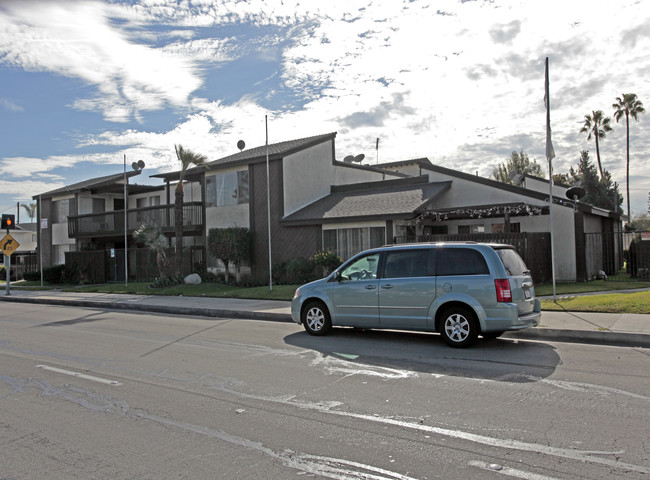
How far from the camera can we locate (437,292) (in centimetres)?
925

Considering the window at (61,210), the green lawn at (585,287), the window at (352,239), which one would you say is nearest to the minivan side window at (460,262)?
the green lawn at (585,287)

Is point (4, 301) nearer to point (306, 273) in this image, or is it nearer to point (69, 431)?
point (306, 273)

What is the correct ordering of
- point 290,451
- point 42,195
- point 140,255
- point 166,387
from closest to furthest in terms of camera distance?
point 290,451
point 166,387
point 140,255
point 42,195

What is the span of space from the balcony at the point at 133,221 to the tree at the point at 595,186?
32.9m

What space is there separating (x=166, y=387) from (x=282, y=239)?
17328 mm

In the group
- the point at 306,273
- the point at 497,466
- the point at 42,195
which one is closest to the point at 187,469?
the point at 497,466

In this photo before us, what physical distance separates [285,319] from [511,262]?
651cm

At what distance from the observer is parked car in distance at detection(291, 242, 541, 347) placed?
8.86m

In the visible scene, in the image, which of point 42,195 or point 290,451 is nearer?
point 290,451

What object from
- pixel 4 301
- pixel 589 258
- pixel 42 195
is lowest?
pixel 4 301

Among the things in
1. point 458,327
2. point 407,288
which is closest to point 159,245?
point 407,288

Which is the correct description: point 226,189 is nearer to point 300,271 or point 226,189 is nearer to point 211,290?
point 211,290

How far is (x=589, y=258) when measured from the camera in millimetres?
20078

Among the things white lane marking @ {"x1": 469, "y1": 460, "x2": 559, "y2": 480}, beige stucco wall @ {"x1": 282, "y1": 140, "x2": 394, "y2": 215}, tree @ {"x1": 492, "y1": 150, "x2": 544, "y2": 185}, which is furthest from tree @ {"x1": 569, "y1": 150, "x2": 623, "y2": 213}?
white lane marking @ {"x1": 469, "y1": 460, "x2": 559, "y2": 480}
